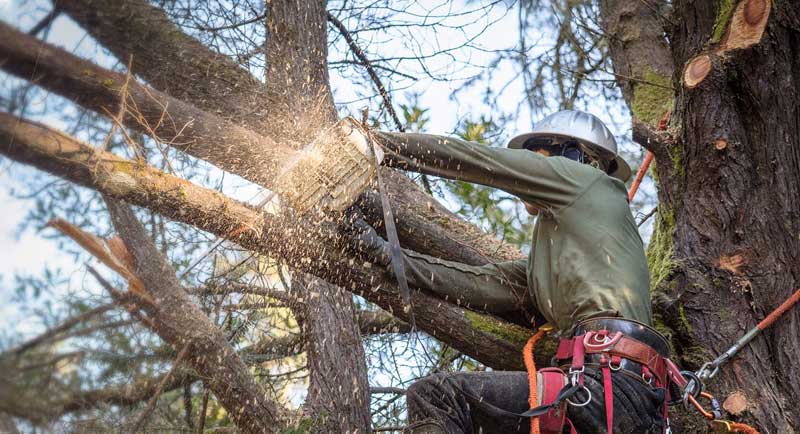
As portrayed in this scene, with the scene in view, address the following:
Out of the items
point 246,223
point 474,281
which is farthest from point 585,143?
point 246,223

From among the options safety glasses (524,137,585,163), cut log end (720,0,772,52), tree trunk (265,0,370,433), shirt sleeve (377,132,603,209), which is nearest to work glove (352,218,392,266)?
shirt sleeve (377,132,603,209)

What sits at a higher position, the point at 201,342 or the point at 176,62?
the point at 176,62

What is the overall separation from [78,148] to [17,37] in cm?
42

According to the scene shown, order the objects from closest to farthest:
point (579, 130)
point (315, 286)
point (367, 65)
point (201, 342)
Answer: point (579, 130)
point (315, 286)
point (201, 342)
point (367, 65)

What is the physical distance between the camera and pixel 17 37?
271 centimetres

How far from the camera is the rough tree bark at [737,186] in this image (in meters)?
3.62

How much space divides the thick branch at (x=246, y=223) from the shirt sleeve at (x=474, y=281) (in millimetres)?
63

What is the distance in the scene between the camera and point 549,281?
343 centimetres

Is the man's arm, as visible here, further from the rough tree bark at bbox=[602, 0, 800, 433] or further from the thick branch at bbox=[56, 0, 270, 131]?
the thick branch at bbox=[56, 0, 270, 131]

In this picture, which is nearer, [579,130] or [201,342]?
[579,130]

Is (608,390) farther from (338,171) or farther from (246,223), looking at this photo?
(246,223)

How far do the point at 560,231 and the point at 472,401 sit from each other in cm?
82

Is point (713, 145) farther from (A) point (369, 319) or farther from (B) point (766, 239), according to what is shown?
(A) point (369, 319)

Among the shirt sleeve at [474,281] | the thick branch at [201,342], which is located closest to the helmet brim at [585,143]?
the shirt sleeve at [474,281]
